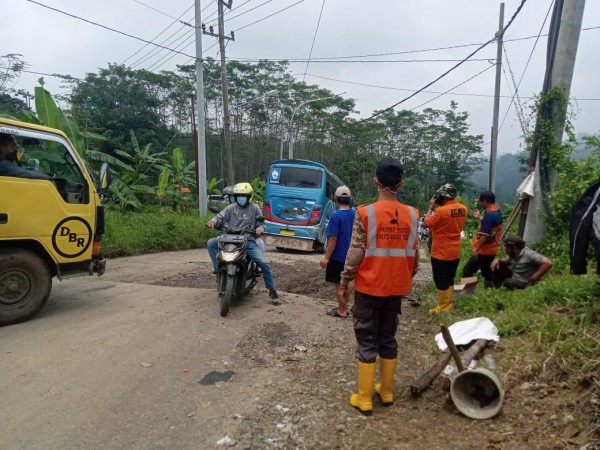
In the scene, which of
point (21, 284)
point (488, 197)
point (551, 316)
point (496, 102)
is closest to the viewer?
point (551, 316)

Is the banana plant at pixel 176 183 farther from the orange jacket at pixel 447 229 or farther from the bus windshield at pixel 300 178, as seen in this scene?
the orange jacket at pixel 447 229

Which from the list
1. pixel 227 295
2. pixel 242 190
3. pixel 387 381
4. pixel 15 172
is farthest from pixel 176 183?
pixel 387 381

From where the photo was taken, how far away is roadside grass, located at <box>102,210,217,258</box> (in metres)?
10.2

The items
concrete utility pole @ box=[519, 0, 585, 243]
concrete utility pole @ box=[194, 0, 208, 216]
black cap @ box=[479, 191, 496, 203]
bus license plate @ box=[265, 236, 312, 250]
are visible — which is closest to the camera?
black cap @ box=[479, 191, 496, 203]

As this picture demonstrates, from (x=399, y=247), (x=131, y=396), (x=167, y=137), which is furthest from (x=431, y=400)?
(x=167, y=137)

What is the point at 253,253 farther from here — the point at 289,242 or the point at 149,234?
the point at 289,242

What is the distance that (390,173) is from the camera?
125 inches

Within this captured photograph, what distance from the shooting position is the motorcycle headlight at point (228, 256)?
5.26 metres

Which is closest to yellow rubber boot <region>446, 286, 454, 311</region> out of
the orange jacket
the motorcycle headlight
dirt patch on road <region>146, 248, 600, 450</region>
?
the orange jacket

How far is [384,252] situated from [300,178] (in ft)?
32.9

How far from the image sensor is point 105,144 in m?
27.4

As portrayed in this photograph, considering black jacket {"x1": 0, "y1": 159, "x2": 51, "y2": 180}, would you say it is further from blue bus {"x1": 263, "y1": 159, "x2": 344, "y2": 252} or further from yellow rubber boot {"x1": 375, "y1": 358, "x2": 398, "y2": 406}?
blue bus {"x1": 263, "y1": 159, "x2": 344, "y2": 252}

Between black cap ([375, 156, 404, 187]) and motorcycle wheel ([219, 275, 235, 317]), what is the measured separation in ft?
8.92

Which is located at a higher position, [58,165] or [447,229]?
[58,165]
